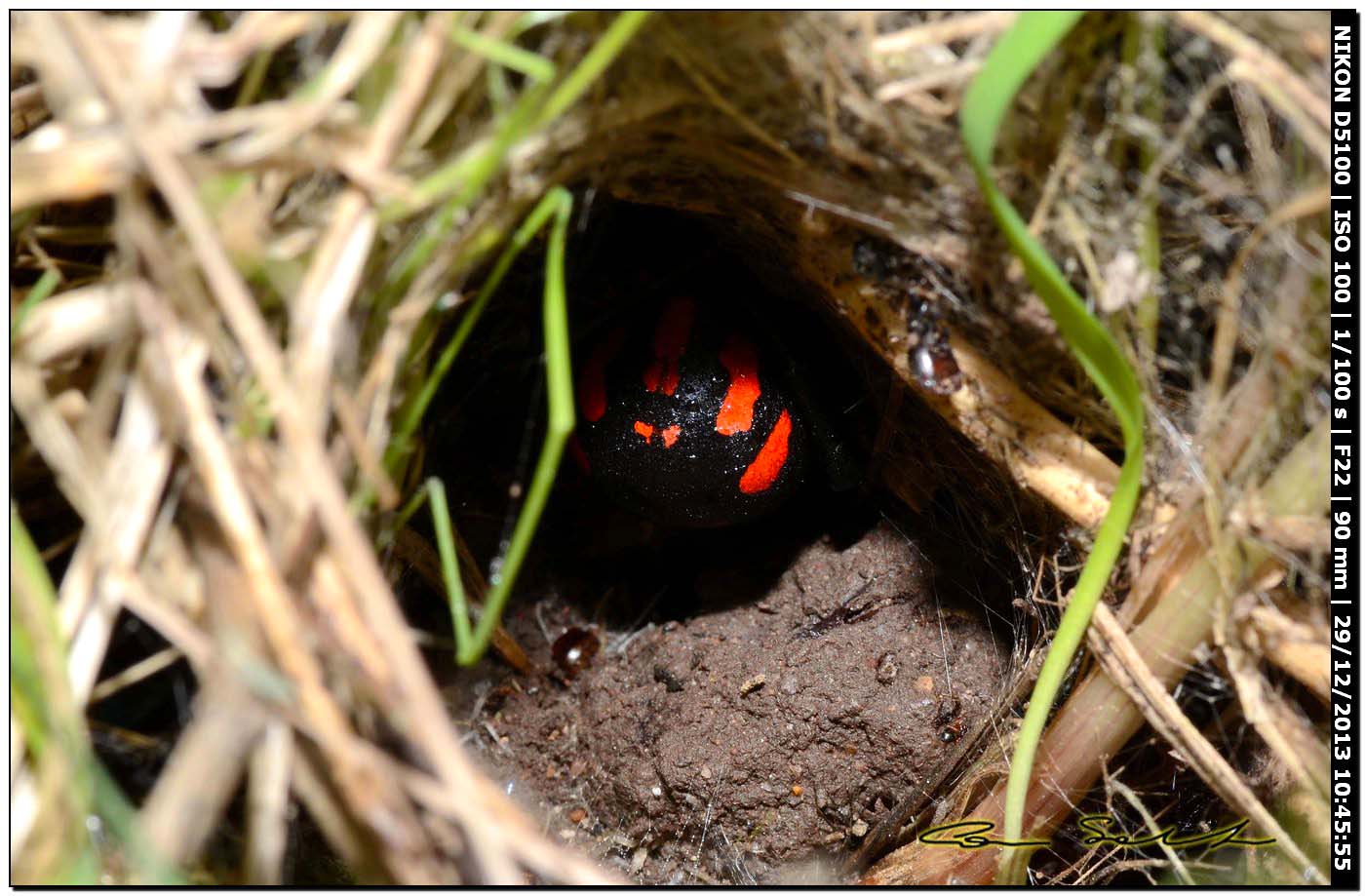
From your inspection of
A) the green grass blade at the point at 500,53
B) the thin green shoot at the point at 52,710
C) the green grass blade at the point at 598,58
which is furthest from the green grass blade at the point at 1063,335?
the thin green shoot at the point at 52,710

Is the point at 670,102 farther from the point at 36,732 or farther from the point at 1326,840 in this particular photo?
the point at 1326,840

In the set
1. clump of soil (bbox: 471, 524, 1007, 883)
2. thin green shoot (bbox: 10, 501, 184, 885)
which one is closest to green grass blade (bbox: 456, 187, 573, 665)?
thin green shoot (bbox: 10, 501, 184, 885)

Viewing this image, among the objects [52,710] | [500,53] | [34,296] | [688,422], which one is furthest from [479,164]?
[688,422]

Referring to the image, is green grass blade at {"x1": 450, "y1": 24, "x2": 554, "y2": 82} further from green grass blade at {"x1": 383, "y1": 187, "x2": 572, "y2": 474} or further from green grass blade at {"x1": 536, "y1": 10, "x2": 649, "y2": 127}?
green grass blade at {"x1": 383, "y1": 187, "x2": 572, "y2": 474}

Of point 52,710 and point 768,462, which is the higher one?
point 52,710

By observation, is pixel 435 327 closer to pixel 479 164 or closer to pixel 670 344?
pixel 479 164

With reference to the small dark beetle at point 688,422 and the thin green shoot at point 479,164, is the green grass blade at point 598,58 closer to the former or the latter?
the thin green shoot at point 479,164
